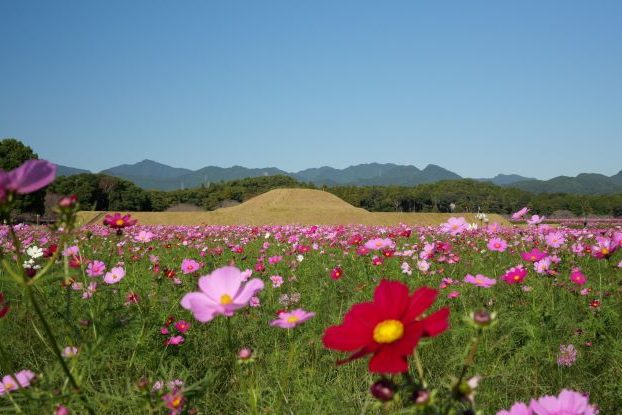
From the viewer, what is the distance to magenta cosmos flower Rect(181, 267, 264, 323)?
35.8 inches

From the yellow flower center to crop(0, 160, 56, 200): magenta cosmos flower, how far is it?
615 millimetres

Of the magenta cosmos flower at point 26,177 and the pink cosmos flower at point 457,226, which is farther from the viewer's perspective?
the pink cosmos flower at point 457,226

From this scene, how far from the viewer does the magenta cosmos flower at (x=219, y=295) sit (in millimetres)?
909

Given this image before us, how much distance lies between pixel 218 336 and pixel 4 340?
4.45ft

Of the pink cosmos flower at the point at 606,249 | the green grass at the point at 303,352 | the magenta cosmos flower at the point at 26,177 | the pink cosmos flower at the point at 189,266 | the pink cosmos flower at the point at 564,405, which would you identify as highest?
the magenta cosmos flower at the point at 26,177

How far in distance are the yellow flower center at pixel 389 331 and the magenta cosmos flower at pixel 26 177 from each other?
2.02ft

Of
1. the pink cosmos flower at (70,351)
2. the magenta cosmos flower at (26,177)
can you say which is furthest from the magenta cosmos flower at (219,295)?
the pink cosmos flower at (70,351)

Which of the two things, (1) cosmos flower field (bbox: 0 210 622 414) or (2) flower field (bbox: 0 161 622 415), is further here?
(1) cosmos flower field (bbox: 0 210 622 414)

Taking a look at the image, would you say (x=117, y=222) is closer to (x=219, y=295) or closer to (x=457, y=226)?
(x=219, y=295)

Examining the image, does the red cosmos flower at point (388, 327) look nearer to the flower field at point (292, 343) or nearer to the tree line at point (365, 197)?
the flower field at point (292, 343)

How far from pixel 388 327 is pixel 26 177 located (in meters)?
0.65

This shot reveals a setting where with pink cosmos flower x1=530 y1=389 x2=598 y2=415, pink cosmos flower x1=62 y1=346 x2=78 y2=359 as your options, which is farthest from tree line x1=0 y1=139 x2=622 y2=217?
pink cosmos flower x1=530 y1=389 x2=598 y2=415

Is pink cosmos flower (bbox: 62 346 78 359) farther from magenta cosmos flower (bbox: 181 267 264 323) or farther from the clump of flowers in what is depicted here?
magenta cosmos flower (bbox: 181 267 264 323)

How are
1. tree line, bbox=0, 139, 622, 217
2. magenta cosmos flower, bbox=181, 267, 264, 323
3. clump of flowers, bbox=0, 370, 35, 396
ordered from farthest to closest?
tree line, bbox=0, 139, 622, 217 → clump of flowers, bbox=0, 370, 35, 396 → magenta cosmos flower, bbox=181, 267, 264, 323
